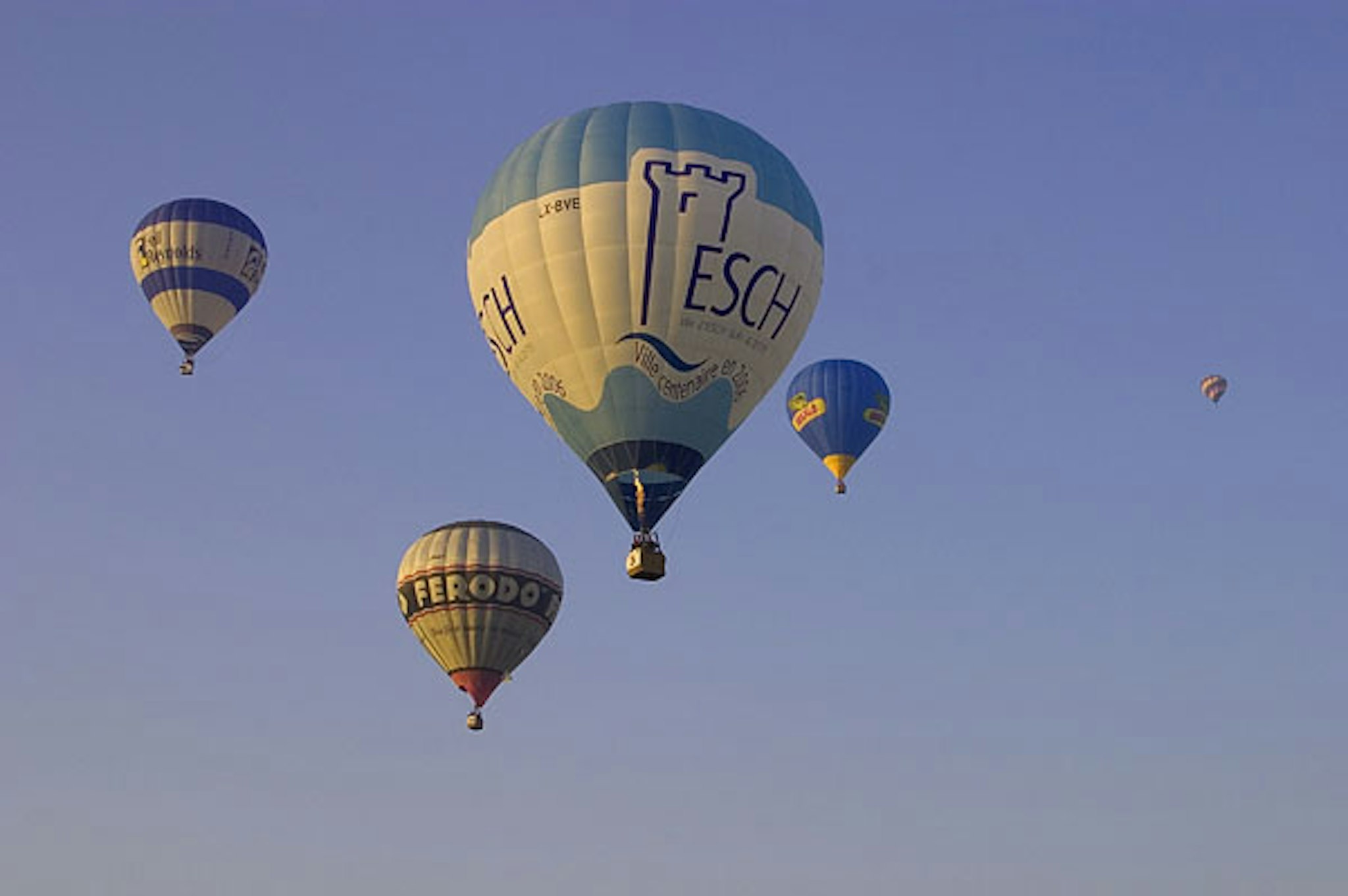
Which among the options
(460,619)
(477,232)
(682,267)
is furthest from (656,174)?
(460,619)

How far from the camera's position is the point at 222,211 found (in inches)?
2416

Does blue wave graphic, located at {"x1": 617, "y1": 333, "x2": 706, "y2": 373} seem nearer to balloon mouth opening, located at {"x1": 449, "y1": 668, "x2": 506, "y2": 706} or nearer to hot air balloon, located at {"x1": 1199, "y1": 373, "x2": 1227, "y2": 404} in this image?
balloon mouth opening, located at {"x1": 449, "y1": 668, "x2": 506, "y2": 706}

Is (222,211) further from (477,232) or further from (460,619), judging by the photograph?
(477,232)

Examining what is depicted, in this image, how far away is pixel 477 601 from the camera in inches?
2072

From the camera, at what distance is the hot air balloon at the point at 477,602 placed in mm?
52469

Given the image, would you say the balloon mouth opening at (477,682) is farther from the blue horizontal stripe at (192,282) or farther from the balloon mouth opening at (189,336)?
the blue horizontal stripe at (192,282)

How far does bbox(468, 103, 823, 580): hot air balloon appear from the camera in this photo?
36.0 m

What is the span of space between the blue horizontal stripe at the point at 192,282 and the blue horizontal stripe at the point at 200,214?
166cm

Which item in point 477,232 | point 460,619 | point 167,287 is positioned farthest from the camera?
point 167,287

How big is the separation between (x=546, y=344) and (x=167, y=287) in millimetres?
27554

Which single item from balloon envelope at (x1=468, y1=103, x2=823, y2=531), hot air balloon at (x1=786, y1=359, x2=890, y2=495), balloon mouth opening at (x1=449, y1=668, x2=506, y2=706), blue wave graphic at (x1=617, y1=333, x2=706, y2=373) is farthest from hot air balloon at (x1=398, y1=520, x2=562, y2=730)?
blue wave graphic at (x1=617, y1=333, x2=706, y2=373)

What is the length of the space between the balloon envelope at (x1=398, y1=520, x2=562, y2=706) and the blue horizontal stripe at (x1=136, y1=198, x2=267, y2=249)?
1416 cm

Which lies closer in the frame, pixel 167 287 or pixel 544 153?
pixel 544 153

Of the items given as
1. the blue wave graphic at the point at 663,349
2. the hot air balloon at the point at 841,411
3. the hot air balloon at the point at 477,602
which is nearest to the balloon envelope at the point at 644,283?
the blue wave graphic at the point at 663,349
